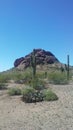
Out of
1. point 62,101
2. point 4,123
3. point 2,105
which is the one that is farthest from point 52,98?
point 4,123

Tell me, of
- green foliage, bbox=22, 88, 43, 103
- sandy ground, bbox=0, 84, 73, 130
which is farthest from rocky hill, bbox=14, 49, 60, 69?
sandy ground, bbox=0, 84, 73, 130

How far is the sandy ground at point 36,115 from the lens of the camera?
12.7m

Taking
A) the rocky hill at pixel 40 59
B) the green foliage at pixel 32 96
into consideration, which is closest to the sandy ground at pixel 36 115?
the green foliage at pixel 32 96

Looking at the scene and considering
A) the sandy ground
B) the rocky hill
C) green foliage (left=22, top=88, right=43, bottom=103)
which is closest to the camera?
→ the sandy ground

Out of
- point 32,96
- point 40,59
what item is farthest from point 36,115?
point 40,59

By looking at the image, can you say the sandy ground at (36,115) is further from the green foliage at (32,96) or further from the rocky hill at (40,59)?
the rocky hill at (40,59)

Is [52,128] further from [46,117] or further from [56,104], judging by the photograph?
[56,104]

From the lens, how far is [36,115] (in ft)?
48.7

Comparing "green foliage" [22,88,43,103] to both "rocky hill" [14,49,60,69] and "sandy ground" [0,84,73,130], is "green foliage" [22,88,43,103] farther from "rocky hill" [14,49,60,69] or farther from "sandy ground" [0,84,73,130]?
"rocky hill" [14,49,60,69]

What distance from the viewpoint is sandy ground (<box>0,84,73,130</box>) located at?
1266 cm

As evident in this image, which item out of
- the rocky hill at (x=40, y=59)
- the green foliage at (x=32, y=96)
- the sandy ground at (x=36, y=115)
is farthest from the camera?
the rocky hill at (x=40, y=59)

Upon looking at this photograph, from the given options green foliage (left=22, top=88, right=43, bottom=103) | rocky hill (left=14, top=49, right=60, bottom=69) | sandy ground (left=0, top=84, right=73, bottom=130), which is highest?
rocky hill (left=14, top=49, right=60, bottom=69)

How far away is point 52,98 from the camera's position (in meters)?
19.6

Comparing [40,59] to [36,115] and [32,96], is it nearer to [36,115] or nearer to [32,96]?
[32,96]
